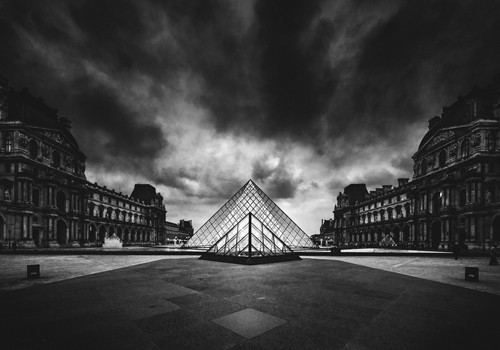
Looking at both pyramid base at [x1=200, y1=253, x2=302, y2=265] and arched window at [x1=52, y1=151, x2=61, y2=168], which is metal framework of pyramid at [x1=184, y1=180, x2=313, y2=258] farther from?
arched window at [x1=52, y1=151, x2=61, y2=168]

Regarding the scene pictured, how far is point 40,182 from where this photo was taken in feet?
114

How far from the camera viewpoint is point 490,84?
32281 mm

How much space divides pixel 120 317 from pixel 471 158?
131 ft

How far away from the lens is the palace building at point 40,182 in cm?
3111

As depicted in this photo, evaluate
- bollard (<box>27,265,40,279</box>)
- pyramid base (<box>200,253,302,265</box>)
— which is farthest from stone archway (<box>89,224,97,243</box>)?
bollard (<box>27,265,40,279</box>)

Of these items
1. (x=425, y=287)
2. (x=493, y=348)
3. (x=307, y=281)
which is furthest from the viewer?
(x=307, y=281)

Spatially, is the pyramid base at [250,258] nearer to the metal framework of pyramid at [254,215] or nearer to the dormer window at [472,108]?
the metal framework of pyramid at [254,215]

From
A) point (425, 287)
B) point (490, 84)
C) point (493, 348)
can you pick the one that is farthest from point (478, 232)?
point (493, 348)

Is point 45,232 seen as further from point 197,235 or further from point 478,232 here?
point 478,232

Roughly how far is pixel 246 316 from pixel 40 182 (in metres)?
42.5

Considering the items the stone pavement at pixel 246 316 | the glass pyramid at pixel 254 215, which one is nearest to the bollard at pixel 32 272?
the stone pavement at pixel 246 316

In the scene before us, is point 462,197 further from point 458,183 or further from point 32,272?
point 32,272

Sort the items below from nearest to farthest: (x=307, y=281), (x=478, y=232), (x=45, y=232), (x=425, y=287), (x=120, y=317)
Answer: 1. (x=120, y=317)
2. (x=425, y=287)
3. (x=307, y=281)
4. (x=478, y=232)
5. (x=45, y=232)

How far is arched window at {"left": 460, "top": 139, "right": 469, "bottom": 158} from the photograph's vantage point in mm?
32125
